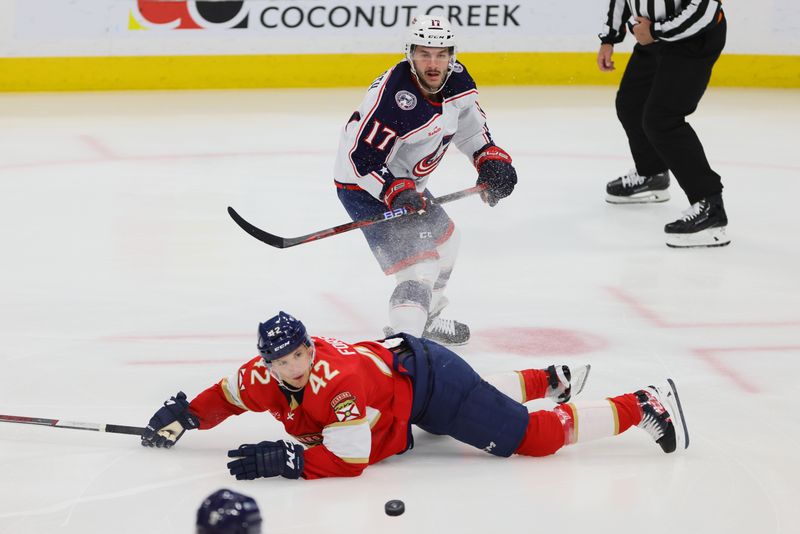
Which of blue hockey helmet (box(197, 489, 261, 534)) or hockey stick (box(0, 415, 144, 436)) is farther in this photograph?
hockey stick (box(0, 415, 144, 436))

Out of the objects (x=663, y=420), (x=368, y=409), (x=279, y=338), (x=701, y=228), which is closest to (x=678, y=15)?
(x=701, y=228)

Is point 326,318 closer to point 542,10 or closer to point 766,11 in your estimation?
point 542,10

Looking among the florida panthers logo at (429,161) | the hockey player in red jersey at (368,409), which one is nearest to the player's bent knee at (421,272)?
the florida panthers logo at (429,161)

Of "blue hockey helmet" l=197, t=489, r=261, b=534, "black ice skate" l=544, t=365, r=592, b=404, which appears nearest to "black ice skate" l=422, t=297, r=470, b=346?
"black ice skate" l=544, t=365, r=592, b=404

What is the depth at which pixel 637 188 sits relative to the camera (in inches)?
209

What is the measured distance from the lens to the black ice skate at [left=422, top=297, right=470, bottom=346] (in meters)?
3.57

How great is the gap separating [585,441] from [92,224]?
2.68m

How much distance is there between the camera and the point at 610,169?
19.5ft

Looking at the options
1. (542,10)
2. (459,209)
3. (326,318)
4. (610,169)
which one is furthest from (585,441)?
(542,10)

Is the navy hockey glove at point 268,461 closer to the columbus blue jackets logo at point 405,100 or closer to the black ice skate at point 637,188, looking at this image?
the columbus blue jackets logo at point 405,100

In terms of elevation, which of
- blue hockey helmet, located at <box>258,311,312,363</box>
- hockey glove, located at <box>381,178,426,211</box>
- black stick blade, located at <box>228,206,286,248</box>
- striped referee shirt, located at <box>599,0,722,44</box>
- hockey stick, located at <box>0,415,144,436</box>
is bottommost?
hockey stick, located at <box>0,415,144,436</box>

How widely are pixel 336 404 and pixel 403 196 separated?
0.91 meters

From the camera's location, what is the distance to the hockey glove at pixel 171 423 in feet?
9.02

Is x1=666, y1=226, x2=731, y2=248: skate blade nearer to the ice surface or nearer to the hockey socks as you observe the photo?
the ice surface
